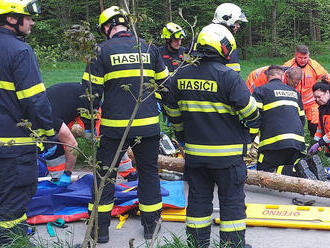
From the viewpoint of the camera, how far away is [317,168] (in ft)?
19.6

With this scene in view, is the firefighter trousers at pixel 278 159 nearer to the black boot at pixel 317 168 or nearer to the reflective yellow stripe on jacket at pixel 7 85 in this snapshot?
the black boot at pixel 317 168

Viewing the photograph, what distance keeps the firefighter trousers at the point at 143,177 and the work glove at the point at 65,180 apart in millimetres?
1060

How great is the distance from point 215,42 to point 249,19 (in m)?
22.4

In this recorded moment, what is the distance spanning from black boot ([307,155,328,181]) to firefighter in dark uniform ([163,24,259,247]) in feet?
7.77

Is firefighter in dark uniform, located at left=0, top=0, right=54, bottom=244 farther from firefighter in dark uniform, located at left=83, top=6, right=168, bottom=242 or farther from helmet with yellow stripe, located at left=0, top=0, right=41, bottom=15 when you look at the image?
firefighter in dark uniform, located at left=83, top=6, right=168, bottom=242

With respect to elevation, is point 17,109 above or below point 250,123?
above

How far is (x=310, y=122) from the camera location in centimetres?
788

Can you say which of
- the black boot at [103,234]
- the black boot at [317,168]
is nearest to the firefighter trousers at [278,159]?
the black boot at [317,168]

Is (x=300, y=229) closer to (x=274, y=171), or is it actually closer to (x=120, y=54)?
(x=274, y=171)

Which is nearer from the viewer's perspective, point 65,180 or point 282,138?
point 282,138

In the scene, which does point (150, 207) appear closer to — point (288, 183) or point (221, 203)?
→ point (221, 203)

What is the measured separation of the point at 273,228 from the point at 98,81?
7.43 feet

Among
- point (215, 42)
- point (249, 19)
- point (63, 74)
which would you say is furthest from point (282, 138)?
point (249, 19)

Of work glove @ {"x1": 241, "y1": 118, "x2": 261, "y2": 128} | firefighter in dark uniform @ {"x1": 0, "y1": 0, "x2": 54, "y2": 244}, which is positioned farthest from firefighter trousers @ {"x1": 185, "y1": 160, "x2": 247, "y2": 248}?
firefighter in dark uniform @ {"x1": 0, "y1": 0, "x2": 54, "y2": 244}
